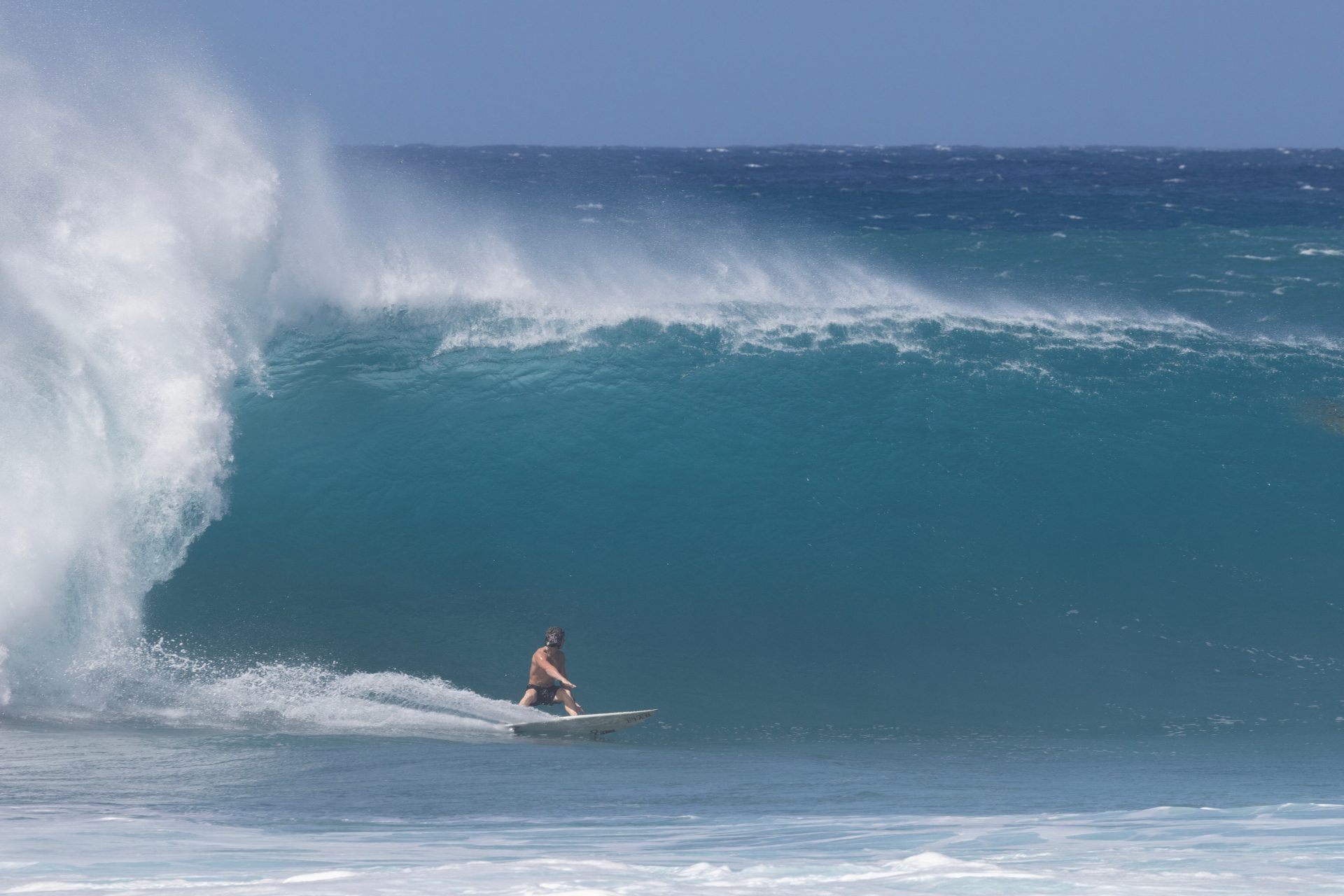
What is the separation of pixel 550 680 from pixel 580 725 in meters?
0.53

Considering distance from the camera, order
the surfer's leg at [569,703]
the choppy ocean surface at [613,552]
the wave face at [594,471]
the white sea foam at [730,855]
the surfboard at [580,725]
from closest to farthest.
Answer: the white sea foam at [730,855] → the choppy ocean surface at [613,552] → the surfboard at [580,725] → the surfer's leg at [569,703] → the wave face at [594,471]

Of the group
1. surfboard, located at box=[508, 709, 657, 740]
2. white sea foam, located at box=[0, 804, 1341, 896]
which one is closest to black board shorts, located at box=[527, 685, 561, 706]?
surfboard, located at box=[508, 709, 657, 740]

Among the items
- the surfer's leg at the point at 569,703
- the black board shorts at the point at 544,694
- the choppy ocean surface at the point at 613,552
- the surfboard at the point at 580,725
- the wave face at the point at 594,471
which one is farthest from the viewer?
the wave face at the point at 594,471

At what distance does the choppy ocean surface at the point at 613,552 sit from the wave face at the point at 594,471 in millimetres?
57

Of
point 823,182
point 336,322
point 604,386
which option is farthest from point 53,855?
point 823,182

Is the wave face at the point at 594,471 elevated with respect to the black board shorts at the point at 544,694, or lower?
elevated

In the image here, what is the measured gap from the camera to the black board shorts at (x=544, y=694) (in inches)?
372

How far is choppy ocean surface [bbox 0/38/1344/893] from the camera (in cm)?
673

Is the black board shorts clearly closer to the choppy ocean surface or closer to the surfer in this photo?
the surfer

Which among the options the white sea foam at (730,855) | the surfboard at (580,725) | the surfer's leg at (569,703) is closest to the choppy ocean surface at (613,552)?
the white sea foam at (730,855)

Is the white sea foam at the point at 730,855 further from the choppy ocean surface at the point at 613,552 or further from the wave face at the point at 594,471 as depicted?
the wave face at the point at 594,471

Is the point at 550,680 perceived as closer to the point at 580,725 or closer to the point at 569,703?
the point at 569,703

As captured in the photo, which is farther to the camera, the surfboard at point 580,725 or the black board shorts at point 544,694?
Result: the black board shorts at point 544,694

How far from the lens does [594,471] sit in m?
13.2
